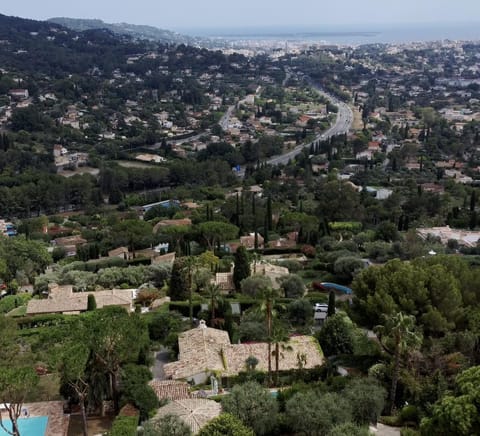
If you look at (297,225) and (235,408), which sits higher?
(235,408)

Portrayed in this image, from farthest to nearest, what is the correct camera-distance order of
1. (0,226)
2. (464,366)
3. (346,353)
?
(0,226)
(346,353)
(464,366)

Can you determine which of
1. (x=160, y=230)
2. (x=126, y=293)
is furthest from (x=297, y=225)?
(x=126, y=293)

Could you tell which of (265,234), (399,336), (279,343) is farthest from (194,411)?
(265,234)

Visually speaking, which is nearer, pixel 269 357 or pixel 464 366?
pixel 464 366

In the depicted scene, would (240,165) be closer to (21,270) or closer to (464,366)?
(21,270)

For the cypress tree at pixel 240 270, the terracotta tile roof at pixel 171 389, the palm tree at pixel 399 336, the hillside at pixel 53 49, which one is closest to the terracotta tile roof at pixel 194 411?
the terracotta tile roof at pixel 171 389

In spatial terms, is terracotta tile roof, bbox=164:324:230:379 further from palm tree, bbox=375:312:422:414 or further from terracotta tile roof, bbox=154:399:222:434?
palm tree, bbox=375:312:422:414

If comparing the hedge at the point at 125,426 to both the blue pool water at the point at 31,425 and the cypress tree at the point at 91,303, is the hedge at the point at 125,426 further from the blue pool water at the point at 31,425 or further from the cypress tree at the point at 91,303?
the cypress tree at the point at 91,303
